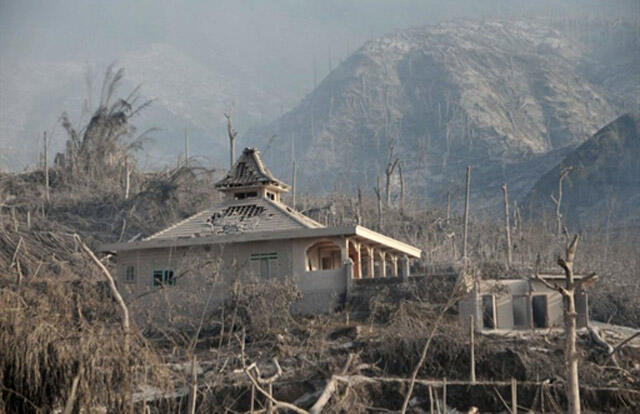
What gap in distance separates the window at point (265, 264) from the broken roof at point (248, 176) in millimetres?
4605

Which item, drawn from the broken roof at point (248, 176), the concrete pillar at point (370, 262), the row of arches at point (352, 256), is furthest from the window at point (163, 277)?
the concrete pillar at point (370, 262)

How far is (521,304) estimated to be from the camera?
31719 mm

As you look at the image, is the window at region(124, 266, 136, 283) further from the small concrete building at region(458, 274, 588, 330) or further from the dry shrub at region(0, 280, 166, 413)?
the dry shrub at region(0, 280, 166, 413)

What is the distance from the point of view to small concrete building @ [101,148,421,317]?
3183 centimetres

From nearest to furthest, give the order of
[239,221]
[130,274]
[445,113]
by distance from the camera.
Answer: [130,274]
[239,221]
[445,113]

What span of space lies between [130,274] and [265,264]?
540 cm

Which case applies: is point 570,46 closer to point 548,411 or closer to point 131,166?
point 131,166

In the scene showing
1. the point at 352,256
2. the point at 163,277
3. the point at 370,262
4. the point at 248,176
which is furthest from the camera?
the point at 352,256

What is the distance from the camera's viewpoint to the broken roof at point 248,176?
3666 cm

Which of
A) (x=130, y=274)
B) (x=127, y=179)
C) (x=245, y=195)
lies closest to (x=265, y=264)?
(x=245, y=195)

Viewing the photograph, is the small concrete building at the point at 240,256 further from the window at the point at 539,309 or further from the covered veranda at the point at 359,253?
the window at the point at 539,309

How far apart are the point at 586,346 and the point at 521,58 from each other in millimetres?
101871

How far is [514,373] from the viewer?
26453 millimetres

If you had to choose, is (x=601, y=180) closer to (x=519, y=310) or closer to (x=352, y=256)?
(x=352, y=256)
